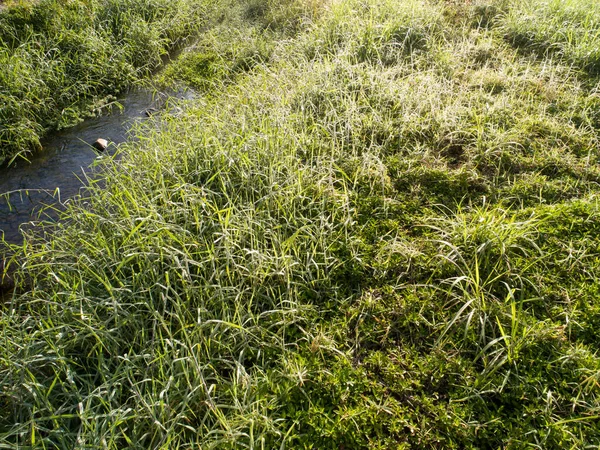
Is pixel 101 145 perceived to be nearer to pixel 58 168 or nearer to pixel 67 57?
pixel 58 168

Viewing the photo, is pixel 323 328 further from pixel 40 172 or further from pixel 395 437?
pixel 40 172

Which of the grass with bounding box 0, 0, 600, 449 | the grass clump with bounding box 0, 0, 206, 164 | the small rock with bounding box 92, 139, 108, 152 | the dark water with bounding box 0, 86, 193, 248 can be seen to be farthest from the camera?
the grass clump with bounding box 0, 0, 206, 164

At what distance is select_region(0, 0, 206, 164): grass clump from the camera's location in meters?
4.60

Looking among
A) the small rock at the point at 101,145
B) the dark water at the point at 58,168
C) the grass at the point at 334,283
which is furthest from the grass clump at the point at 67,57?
the grass at the point at 334,283

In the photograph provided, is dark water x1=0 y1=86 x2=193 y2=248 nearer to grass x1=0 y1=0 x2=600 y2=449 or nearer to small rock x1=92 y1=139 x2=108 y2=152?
small rock x1=92 y1=139 x2=108 y2=152

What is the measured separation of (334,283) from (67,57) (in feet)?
16.0

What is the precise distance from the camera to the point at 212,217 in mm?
2809

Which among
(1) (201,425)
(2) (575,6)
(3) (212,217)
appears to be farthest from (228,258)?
(2) (575,6)

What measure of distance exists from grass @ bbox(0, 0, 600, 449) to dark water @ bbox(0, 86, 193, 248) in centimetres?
54

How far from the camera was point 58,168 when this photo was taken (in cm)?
421

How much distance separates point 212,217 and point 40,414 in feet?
4.70

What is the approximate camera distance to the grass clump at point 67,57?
460 cm

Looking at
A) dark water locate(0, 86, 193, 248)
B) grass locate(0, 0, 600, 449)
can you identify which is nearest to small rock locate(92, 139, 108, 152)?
dark water locate(0, 86, 193, 248)

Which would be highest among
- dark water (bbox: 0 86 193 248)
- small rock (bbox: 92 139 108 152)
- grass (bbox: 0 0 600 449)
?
grass (bbox: 0 0 600 449)
